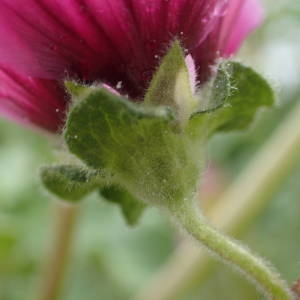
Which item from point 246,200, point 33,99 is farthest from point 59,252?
point 33,99

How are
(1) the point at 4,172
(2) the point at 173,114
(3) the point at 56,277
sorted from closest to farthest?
Answer: (2) the point at 173,114
(3) the point at 56,277
(1) the point at 4,172

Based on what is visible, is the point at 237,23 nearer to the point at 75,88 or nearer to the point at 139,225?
the point at 75,88

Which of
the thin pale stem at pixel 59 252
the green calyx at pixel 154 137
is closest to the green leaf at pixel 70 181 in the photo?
the green calyx at pixel 154 137

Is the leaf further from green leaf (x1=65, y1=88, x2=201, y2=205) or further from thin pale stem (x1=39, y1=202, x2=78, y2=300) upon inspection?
thin pale stem (x1=39, y1=202, x2=78, y2=300)

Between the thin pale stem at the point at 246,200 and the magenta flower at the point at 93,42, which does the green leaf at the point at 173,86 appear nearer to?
the magenta flower at the point at 93,42

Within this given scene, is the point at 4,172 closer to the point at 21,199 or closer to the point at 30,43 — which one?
the point at 21,199

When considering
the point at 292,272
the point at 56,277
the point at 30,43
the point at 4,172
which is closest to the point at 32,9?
the point at 30,43
